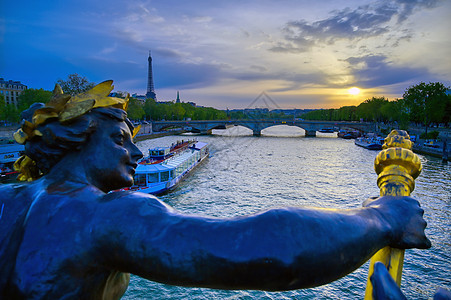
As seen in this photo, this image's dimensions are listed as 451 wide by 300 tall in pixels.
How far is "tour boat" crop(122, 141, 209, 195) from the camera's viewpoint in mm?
17894

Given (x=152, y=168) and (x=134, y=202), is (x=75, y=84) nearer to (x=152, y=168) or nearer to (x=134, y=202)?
(x=152, y=168)

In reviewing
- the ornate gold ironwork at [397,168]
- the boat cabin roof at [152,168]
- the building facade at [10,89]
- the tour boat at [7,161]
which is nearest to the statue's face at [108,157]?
the ornate gold ironwork at [397,168]

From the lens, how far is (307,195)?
58.3 ft

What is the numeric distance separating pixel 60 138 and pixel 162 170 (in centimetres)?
1771

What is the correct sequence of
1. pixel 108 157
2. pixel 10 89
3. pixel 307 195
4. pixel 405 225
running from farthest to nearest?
pixel 10 89, pixel 307 195, pixel 108 157, pixel 405 225

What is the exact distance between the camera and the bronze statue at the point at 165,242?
0.79 meters

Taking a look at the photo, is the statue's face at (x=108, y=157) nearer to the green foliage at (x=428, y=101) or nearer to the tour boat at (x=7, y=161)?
the tour boat at (x=7, y=161)

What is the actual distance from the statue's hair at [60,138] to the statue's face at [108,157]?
3cm

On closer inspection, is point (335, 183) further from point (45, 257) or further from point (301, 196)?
point (45, 257)

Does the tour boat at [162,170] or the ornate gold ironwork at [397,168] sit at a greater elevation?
the ornate gold ironwork at [397,168]

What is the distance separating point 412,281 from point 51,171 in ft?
36.3

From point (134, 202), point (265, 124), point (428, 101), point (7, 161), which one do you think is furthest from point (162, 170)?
point (265, 124)

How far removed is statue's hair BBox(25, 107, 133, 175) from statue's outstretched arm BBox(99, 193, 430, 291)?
43 centimetres

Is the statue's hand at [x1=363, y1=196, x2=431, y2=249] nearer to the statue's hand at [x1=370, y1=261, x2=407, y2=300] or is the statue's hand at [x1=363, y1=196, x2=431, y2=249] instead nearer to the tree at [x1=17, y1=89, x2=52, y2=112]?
the statue's hand at [x1=370, y1=261, x2=407, y2=300]
